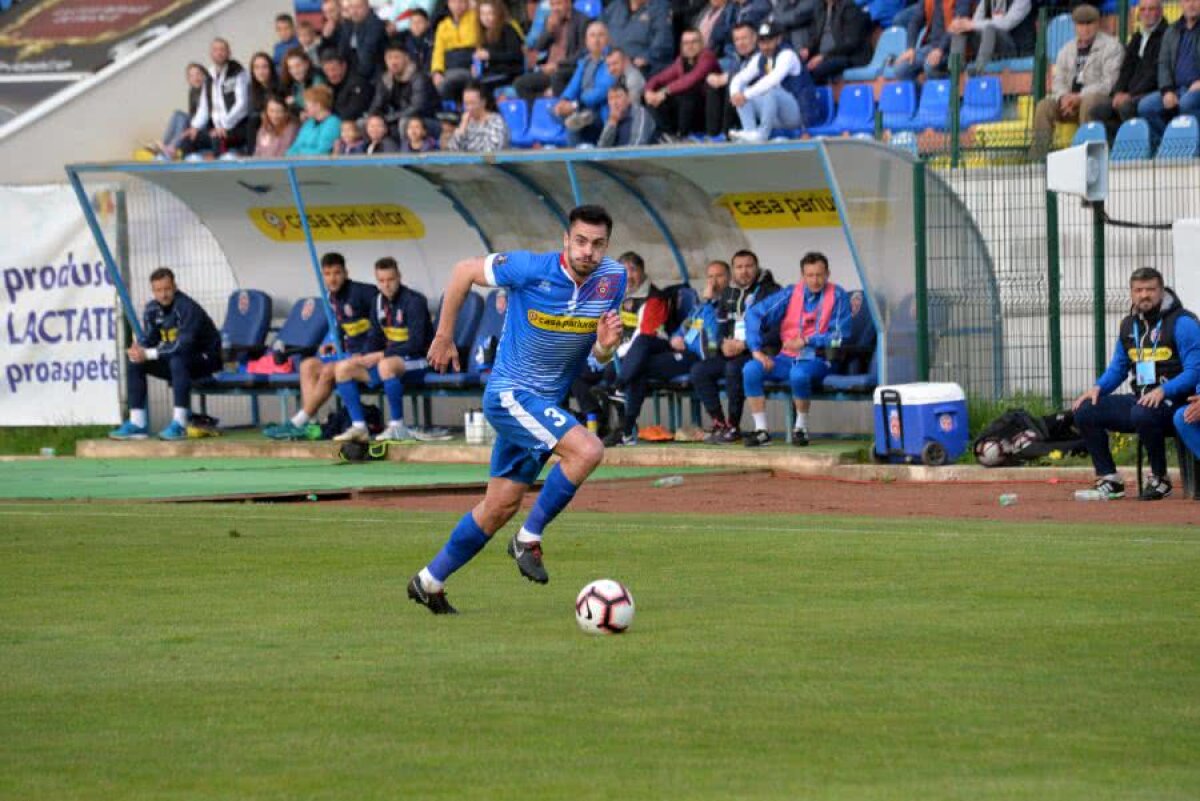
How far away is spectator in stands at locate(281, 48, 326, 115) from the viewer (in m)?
25.8

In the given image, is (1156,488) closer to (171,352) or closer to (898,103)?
(898,103)

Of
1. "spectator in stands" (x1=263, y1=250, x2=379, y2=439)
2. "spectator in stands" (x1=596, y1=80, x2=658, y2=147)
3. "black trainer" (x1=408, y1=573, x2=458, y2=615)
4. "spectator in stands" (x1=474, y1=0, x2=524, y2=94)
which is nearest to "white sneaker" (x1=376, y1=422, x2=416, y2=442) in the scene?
"spectator in stands" (x1=263, y1=250, x2=379, y2=439)

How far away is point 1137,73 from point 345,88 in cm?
975

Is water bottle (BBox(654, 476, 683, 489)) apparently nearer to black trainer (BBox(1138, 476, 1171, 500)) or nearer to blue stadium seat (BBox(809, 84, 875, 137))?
black trainer (BBox(1138, 476, 1171, 500))

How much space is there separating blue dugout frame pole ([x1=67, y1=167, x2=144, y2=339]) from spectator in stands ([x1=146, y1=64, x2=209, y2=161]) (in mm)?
2982

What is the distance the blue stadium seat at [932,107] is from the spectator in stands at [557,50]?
4547 millimetres

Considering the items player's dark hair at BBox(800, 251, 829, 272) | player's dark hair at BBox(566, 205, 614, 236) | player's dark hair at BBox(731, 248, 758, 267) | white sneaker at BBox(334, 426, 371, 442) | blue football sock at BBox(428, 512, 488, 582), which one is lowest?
white sneaker at BBox(334, 426, 371, 442)

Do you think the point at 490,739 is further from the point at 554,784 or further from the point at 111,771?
the point at 111,771

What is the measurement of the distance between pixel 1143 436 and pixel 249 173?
1118 cm

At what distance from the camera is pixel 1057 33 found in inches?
864

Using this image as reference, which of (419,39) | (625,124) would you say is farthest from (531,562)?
(419,39)

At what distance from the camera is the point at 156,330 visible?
22.5 m

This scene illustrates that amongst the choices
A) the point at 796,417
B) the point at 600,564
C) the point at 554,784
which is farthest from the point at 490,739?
the point at 796,417

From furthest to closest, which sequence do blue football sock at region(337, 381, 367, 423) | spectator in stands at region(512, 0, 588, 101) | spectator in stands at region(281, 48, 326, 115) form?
1. spectator in stands at region(281, 48, 326, 115)
2. spectator in stands at region(512, 0, 588, 101)
3. blue football sock at region(337, 381, 367, 423)
